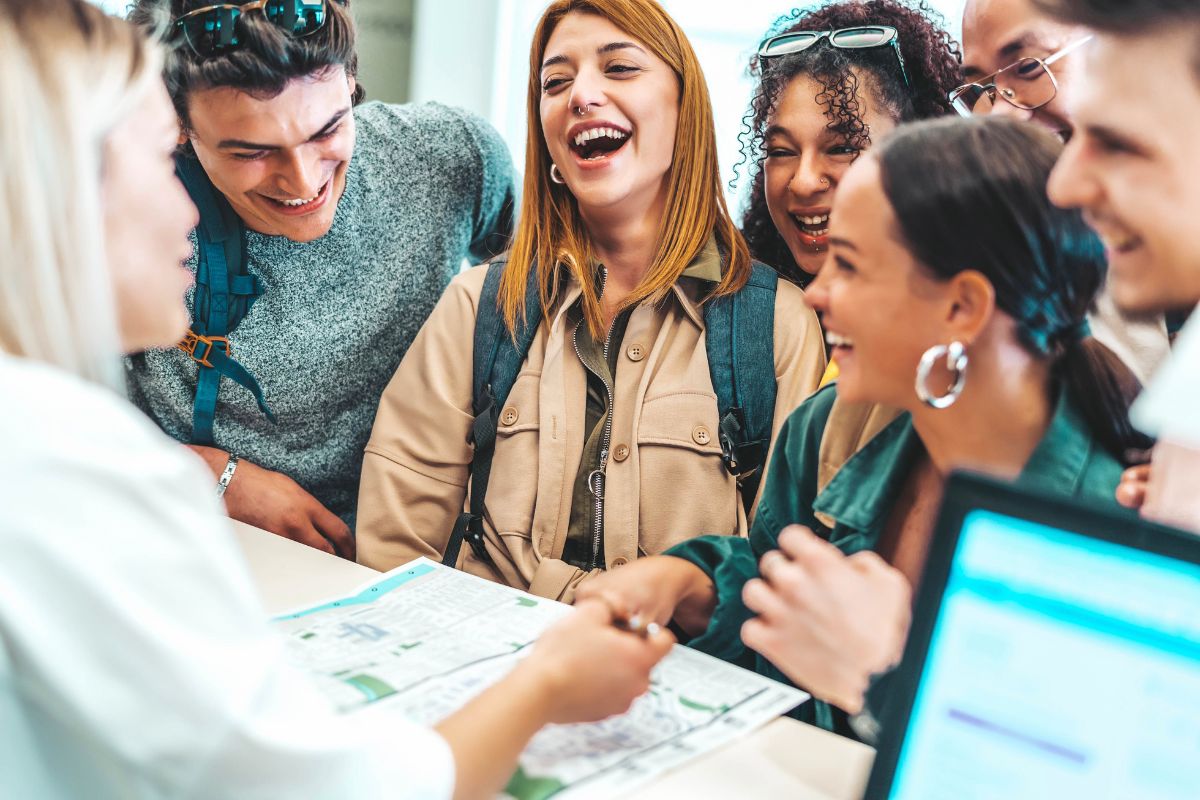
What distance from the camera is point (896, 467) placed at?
3.43 ft

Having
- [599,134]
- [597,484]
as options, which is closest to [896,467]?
[597,484]

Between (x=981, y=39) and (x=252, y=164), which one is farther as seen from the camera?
(x=252, y=164)

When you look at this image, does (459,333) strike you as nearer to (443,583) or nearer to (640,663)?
(443,583)

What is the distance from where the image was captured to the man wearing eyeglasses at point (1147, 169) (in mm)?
766

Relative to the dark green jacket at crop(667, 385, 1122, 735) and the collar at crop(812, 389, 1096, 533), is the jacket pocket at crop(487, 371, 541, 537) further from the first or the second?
the collar at crop(812, 389, 1096, 533)

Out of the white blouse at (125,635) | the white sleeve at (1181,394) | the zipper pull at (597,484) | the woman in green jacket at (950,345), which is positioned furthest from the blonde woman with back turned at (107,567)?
the zipper pull at (597,484)

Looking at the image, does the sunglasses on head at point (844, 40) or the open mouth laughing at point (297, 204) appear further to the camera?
the open mouth laughing at point (297, 204)

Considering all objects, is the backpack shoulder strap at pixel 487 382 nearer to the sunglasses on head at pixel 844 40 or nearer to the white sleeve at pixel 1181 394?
the sunglasses on head at pixel 844 40

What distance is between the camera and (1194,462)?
751mm

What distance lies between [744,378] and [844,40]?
1.78 ft

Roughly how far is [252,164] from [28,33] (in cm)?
89

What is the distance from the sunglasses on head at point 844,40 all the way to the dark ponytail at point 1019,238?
2.03 feet

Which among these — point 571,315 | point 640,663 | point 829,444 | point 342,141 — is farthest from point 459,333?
point 640,663

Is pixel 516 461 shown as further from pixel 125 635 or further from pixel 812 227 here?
pixel 125 635
